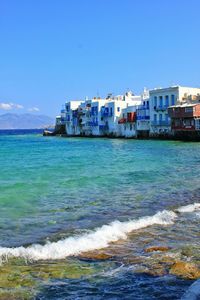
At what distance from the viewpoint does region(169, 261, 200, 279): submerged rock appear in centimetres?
758

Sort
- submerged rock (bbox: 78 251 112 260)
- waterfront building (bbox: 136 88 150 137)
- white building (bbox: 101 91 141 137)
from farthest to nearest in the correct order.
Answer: white building (bbox: 101 91 141 137) → waterfront building (bbox: 136 88 150 137) → submerged rock (bbox: 78 251 112 260)

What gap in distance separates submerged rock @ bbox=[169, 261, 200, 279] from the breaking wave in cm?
229

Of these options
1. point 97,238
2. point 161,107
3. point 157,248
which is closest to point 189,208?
point 97,238

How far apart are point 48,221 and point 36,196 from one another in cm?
485

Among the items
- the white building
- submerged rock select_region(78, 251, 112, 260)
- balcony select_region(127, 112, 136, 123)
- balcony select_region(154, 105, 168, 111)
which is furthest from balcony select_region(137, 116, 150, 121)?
submerged rock select_region(78, 251, 112, 260)

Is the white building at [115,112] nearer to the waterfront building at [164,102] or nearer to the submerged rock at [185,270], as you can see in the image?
the waterfront building at [164,102]

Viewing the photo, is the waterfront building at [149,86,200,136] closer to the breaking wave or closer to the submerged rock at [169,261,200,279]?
the breaking wave

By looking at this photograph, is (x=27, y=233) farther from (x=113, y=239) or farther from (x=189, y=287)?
(x=189, y=287)

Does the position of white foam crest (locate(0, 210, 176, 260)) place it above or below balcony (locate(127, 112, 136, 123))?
below

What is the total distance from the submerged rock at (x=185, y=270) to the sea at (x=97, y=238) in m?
0.06

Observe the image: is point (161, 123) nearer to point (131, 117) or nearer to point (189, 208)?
point (131, 117)

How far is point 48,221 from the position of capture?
41.6 ft

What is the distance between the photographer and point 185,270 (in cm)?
780

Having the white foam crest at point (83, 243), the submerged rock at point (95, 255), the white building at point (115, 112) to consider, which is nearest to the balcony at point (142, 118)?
the white building at point (115, 112)
